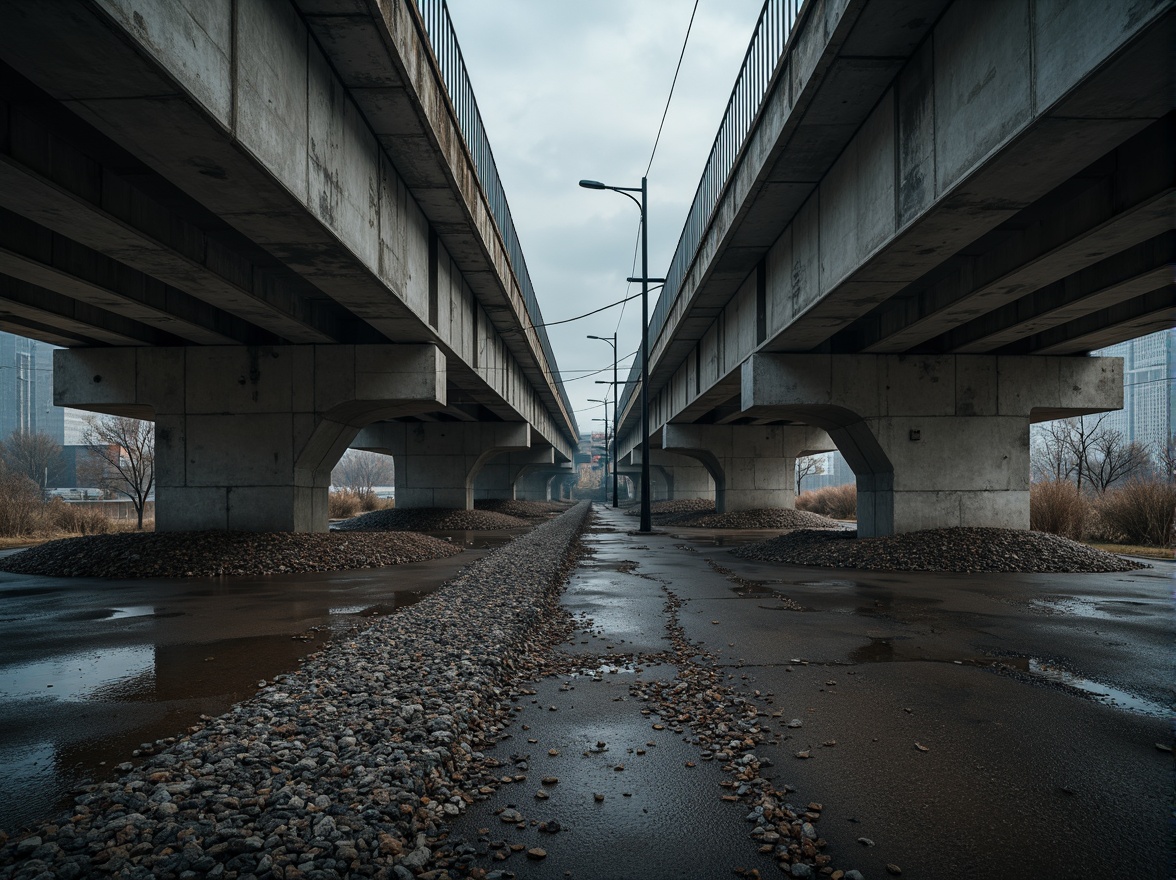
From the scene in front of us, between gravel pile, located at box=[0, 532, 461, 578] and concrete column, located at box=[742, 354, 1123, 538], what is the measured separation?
9258 millimetres

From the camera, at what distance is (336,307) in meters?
15.3

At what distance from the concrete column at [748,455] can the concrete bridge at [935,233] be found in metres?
9.96

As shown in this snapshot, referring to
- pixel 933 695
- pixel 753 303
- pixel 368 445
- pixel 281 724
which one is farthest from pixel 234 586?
pixel 368 445

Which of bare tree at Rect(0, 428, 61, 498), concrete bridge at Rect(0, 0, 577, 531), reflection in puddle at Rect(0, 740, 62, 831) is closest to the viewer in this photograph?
reflection in puddle at Rect(0, 740, 62, 831)

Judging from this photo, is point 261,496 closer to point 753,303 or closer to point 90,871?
point 753,303

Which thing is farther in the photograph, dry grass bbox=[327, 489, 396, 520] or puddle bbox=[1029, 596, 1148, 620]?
dry grass bbox=[327, 489, 396, 520]

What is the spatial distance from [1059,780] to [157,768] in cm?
483

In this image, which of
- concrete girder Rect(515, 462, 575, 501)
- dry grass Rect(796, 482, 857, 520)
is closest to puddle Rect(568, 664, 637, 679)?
dry grass Rect(796, 482, 857, 520)

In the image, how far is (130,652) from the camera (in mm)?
7105

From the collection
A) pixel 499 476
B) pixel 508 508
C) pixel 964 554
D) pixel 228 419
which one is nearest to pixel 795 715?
pixel 964 554

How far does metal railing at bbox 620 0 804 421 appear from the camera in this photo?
33.5 ft

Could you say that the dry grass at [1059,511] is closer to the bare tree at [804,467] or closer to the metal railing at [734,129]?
the metal railing at [734,129]

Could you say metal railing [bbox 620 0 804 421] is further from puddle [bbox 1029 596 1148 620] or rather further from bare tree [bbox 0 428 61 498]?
bare tree [bbox 0 428 61 498]

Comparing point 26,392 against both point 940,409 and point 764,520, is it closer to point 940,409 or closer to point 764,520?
point 764,520
